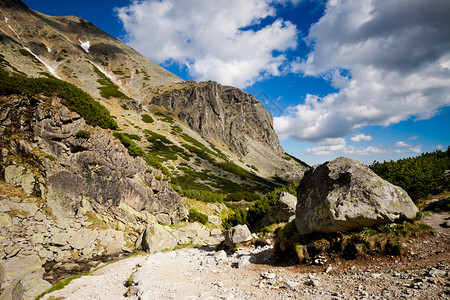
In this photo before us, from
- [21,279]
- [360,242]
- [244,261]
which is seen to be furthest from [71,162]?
[360,242]

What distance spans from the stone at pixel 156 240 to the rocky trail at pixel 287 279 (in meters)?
4.57

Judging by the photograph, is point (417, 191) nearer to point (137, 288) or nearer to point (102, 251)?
point (137, 288)

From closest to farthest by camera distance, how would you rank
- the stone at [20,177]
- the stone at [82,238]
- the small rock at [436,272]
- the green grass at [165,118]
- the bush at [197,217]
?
1. the small rock at [436,272]
2. the stone at [82,238]
3. the stone at [20,177]
4. the bush at [197,217]
5. the green grass at [165,118]

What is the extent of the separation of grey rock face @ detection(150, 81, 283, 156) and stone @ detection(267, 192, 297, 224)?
8754cm

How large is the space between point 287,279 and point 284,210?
594cm

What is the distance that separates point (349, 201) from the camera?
6.84 metres

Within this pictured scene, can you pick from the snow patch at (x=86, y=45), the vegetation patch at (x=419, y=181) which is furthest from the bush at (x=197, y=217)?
the snow patch at (x=86, y=45)

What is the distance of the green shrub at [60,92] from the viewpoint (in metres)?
18.7

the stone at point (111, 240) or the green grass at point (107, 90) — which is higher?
the green grass at point (107, 90)

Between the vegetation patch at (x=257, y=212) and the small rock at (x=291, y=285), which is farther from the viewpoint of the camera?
the vegetation patch at (x=257, y=212)

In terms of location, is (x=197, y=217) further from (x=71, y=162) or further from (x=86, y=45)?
(x=86, y=45)

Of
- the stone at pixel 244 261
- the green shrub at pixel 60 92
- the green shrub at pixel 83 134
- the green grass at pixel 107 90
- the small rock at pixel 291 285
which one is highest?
the green grass at pixel 107 90

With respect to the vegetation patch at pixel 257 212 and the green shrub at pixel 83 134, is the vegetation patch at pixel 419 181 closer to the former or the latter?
the vegetation patch at pixel 257 212

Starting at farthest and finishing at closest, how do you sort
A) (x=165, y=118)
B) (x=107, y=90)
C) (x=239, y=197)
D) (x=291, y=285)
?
(x=165, y=118) → (x=107, y=90) → (x=239, y=197) → (x=291, y=285)
